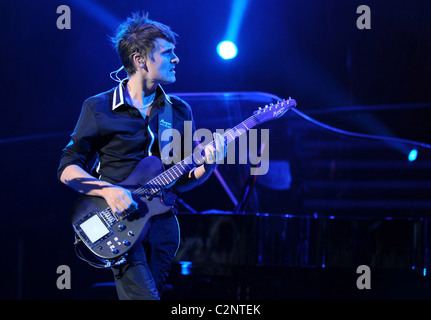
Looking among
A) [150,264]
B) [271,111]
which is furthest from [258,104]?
[150,264]

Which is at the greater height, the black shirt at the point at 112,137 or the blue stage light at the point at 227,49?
the blue stage light at the point at 227,49

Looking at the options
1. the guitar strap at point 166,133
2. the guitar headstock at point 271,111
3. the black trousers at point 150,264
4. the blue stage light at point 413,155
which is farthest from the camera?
the blue stage light at point 413,155

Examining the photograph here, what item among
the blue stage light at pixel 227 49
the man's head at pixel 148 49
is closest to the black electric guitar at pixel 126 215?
the man's head at pixel 148 49

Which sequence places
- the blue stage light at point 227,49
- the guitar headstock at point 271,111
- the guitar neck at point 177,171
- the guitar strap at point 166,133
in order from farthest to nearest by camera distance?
the blue stage light at point 227,49 → the guitar headstock at point 271,111 → the guitar strap at point 166,133 → the guitar neck at point 177,171

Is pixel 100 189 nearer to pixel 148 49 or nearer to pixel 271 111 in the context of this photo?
pixel 148 49

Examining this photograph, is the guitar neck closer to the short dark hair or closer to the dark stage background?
the short dark hair

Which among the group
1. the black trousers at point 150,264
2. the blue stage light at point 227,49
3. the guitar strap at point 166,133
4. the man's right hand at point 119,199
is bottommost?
the black trousers at point 150,264

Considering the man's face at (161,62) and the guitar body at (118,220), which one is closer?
the guitar body at (118,220)

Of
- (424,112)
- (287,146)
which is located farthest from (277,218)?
(424,112)

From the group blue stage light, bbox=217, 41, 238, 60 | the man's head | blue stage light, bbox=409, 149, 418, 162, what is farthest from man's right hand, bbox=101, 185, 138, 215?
blue stage light, bbox=409, 149, 418, 162

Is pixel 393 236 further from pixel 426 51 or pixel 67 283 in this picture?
pixel 67 283

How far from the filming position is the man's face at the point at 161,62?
2795 millimetres

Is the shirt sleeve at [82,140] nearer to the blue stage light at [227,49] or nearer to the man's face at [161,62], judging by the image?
the man's face at [161,62]
